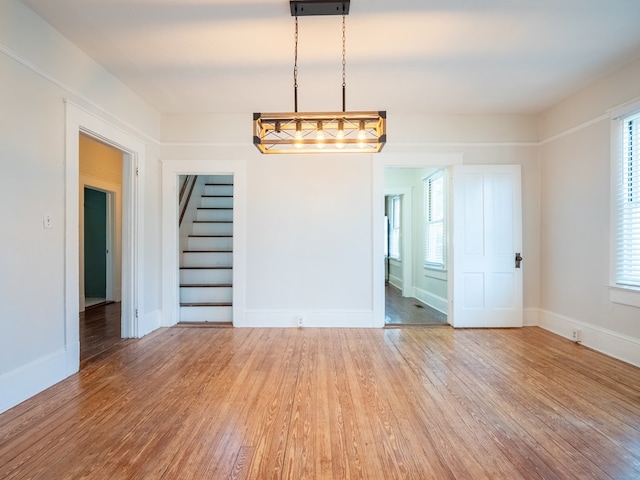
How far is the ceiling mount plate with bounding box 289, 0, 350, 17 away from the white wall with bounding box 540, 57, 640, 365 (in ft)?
9.75

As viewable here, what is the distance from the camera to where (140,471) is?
1614mm

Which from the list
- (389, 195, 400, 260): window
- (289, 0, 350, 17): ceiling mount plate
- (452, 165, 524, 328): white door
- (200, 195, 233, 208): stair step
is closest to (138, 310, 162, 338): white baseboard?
(200, 195, 233, 208): stair step

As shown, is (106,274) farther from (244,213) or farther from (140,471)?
(140,471)

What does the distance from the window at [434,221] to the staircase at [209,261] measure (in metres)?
3.58

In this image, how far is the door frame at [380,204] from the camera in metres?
4.27

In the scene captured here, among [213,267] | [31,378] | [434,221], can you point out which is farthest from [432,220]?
[31,378]

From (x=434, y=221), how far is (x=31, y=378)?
18.4ft

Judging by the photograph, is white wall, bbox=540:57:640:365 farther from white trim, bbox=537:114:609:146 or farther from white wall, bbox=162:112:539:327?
white wall, bbox=162:112:539:327

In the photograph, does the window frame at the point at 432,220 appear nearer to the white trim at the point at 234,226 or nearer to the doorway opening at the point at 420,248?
the doorway opening at the point at 420,248

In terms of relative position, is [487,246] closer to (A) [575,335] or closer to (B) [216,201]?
(A) [575,335]

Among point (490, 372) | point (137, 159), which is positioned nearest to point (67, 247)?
point (137, 159)

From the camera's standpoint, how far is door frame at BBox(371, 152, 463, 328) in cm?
427

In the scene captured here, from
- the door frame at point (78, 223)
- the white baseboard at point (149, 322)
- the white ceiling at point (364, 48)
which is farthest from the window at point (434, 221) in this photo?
the door frame at point (78, 223)

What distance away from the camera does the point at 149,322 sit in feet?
13.3
